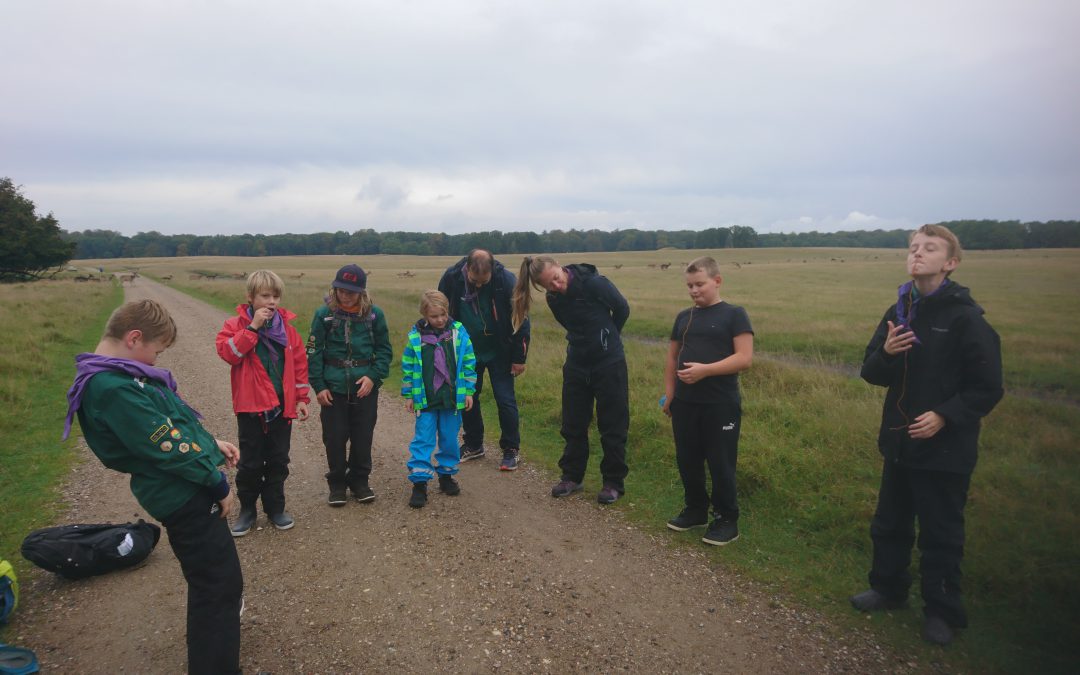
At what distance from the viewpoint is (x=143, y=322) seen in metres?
2.84

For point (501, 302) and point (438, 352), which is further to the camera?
point (501, 302)

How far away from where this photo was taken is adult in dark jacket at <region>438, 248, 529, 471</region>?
6.14 metres

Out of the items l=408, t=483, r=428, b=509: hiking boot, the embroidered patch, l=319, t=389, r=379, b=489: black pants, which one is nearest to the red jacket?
l=319, t=389, r=379, b=489: black pants

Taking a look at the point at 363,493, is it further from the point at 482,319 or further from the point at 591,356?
the point at 591,356

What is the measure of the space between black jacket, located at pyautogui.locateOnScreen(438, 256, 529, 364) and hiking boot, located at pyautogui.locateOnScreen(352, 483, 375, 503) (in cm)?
196

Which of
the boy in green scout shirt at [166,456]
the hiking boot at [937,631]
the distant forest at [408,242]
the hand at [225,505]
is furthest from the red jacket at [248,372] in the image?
the distant forest at [408,242]

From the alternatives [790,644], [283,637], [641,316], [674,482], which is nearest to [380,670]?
[283,637]

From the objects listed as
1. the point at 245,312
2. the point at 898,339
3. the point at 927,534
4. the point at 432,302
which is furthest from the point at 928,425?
the point at 245,312

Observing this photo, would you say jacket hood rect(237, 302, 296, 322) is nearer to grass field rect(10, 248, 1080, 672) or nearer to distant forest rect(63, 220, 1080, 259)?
grass field rect(10, 248, 1080, 672)

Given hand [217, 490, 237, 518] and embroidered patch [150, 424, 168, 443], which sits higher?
embroidered patch [150, 424, 168, 443]

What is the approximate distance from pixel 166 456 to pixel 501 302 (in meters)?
3.82

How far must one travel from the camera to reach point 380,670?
3105 mm

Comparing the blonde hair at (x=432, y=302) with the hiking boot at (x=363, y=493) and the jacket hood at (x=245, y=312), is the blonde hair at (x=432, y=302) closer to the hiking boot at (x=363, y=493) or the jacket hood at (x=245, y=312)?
the jacket hood at (x=245, y=312)

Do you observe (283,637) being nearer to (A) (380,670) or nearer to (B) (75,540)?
(A) (380,670)
